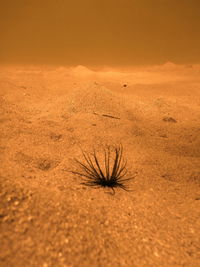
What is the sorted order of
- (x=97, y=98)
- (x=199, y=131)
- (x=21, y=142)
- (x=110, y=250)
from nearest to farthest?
(x=110, y=250) < (x=21, y=142) < (x=199, y=131) < (x=97, y=98)

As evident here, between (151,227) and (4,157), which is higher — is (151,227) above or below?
below

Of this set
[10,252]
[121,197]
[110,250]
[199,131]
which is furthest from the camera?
[199,131]

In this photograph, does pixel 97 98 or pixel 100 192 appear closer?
pixel 100 192

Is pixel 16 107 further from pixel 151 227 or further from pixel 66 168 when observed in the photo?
pixel 151 227

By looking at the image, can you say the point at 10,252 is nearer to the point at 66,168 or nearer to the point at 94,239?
the point at 94,239

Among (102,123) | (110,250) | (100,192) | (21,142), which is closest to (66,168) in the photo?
(100,192)

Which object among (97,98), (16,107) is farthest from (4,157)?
(97,98)

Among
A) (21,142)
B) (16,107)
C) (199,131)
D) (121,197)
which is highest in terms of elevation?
(16,107)
